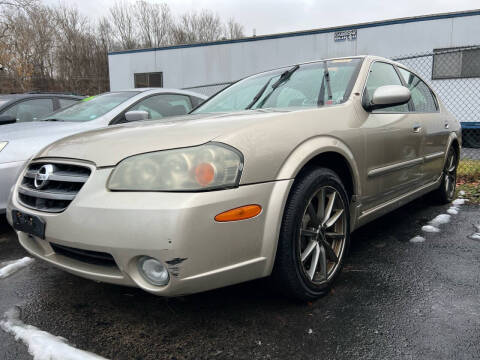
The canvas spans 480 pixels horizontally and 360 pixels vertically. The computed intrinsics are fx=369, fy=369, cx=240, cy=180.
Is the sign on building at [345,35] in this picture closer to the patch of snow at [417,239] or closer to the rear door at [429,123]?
the rear door at [429,123]

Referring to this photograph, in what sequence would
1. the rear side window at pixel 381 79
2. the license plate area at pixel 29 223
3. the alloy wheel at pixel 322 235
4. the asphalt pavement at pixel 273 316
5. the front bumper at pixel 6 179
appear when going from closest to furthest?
1. the asphalt pavement at pixel 273 316
2. the license plate area at pixel 29 223
3. the alloy wheel at pixel 322 235
4. the rear side window at pixel 381 79
5. the front bumper at pixel 6 179

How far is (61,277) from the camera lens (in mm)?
2398

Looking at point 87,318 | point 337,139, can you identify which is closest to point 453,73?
point 337,139

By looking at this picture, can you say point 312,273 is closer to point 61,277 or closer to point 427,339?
point 427,339

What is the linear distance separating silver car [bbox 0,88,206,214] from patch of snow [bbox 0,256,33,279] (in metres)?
0.54

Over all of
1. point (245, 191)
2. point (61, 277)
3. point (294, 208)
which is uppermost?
point (245, 191)

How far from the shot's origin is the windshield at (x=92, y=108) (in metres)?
4.02

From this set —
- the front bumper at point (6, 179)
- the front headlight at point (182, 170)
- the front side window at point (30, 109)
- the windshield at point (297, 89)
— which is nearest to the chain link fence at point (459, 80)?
the windshield at point (297, 89)

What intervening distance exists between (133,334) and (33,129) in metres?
2.56

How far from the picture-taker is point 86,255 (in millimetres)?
1692

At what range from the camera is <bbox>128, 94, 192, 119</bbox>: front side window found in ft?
14.1

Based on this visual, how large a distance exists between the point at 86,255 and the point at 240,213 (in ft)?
2.42

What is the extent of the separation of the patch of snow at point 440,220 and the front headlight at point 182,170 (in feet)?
8.80

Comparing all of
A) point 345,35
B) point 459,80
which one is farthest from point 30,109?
point 459,80
